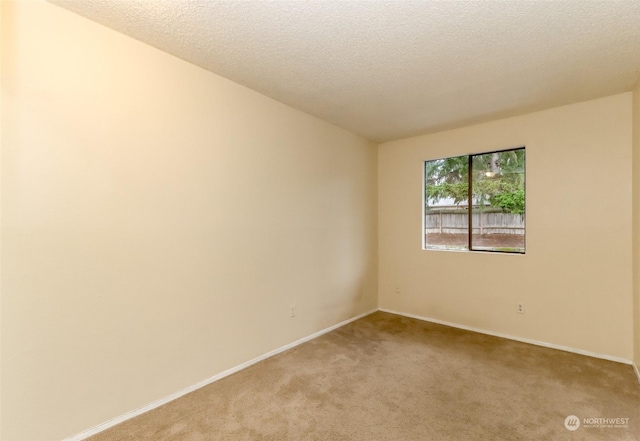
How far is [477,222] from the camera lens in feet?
12.2

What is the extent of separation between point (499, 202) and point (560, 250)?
78 centimetres

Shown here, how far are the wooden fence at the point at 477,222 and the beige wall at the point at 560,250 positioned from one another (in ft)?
0.69

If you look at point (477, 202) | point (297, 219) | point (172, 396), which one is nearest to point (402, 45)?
point (297, 219)

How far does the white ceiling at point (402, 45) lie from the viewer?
1678 millimetres

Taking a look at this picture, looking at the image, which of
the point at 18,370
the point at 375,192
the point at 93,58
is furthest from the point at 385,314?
Result: the point at 93,58

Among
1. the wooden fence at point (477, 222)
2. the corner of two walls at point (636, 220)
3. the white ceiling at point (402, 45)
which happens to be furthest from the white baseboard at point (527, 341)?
the white ceiling at point (402, 45)

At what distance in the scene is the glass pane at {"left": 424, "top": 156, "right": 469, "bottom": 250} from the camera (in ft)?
12.5

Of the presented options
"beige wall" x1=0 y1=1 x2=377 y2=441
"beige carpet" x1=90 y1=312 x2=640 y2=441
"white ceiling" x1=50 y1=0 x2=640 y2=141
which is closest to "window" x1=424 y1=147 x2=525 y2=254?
"white ceiling" x1=50 y1=0 x2=640 y2=141

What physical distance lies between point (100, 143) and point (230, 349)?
1.82 meters

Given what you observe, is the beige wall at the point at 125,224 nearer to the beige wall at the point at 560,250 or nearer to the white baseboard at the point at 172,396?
the white baseboard at the point at 172,396

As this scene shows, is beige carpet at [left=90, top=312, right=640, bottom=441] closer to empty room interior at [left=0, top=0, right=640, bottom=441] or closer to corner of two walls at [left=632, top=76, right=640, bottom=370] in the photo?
empty room interior at [left=0, top=0, right=640, bottom=441]

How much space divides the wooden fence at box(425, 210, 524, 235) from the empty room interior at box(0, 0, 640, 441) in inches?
2.4

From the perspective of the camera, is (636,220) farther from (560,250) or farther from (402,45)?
(402,45)

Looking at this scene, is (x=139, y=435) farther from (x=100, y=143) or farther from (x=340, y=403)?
(x=100, y=143)
